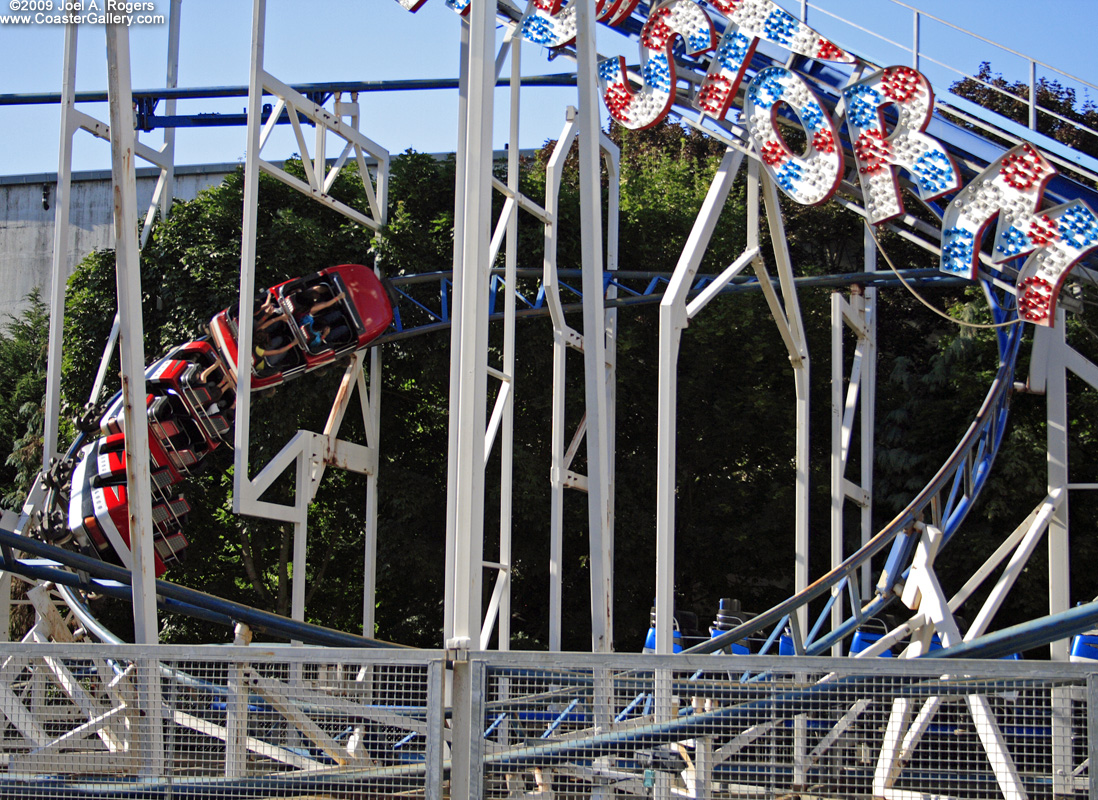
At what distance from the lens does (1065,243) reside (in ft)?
23.2

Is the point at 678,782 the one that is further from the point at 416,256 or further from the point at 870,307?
the point at 416,256

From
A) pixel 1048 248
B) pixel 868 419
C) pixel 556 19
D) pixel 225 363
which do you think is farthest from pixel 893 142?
pixel 225 363

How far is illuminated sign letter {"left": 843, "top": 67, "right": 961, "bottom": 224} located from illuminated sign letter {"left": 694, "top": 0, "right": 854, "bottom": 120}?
0.35 metres

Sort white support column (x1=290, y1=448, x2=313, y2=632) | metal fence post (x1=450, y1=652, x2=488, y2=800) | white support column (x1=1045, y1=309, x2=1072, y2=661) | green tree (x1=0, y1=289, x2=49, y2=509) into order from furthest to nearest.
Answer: green tree (x1=0, y1=289, x2=49, y2=509)
white support column (x1=290, y1=448, x2=313, y2=632)
white support column (x1=1045, y1=309, x2=1072, y2=661)
metal fence post (x1=450, y1=652, x2=488, y2=800)

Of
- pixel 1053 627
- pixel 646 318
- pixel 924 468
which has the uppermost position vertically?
pixel 646 318

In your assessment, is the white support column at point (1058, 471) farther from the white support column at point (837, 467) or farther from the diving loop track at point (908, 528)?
the white support column at point (837, 467)

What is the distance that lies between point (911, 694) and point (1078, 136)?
57.6 feet

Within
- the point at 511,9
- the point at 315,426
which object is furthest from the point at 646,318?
the point at 511,9

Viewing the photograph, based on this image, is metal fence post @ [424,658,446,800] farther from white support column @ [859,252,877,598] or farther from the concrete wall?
the concrete wall

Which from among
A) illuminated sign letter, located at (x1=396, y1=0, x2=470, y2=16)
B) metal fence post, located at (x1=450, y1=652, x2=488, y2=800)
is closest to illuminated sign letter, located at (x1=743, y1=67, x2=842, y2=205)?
illuminated sign letter, located at (x1=396, y1=0, x2=470, y2=16)

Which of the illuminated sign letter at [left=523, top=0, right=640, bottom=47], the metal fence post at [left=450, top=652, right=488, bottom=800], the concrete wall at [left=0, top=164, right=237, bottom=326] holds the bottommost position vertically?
the metal fence post at [left=450, top=652, right=488, bottom=800]

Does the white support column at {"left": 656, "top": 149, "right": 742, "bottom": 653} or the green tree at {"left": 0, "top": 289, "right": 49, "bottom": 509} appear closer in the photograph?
the white support column at {"left": 656, "top": 149, "right": 742, "bottom": 653}

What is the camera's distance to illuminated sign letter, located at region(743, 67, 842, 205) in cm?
770

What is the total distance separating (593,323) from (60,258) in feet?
18.8
